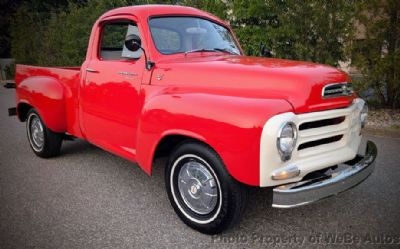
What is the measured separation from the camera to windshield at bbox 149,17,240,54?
357cm

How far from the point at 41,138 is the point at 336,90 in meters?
3.93

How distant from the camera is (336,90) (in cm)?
296

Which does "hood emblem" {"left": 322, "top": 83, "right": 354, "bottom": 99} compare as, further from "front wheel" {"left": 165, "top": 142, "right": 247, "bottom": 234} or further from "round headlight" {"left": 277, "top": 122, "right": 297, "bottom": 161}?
"front wheel" {"left": 165, "top": 142, "right": 247, "bottom": 234}

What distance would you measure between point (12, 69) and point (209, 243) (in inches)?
666

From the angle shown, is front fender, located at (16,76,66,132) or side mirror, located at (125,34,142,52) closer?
side mirror, located at (125,34,142,52)

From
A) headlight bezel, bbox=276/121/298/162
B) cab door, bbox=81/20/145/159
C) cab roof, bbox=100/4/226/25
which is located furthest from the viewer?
cab roof, bbox=100/4/226/25

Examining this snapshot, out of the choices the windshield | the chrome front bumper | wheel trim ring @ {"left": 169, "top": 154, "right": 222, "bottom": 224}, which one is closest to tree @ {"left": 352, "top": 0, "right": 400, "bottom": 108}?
the windshield

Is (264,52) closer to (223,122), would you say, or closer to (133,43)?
(133,43)

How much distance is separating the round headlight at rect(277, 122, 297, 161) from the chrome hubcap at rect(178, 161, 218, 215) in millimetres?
638

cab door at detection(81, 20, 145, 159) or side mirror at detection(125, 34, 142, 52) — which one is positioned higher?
side mirror at detection(125, 34, 142, 52)

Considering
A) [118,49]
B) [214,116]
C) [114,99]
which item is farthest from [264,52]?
[214,116]

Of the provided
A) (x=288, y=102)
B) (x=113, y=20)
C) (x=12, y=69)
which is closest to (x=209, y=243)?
(x=288, y=102)

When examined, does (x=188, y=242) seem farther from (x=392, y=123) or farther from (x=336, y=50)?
(x=336, y=50)

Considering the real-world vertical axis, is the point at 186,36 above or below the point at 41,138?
above
